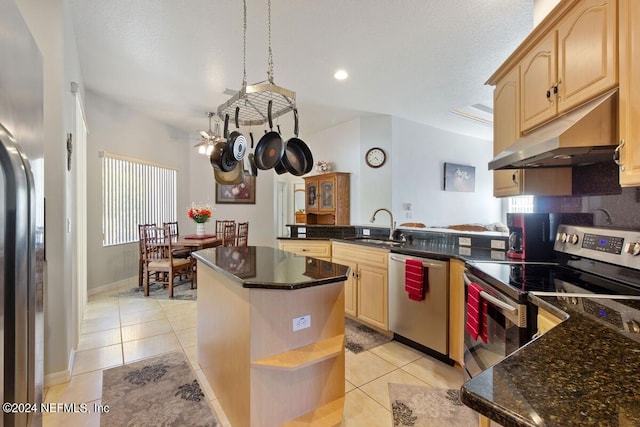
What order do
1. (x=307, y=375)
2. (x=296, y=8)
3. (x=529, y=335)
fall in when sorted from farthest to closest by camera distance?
1. (x=296, y=8)
2. (x=307, y=375)
3. (x=529, y=335)

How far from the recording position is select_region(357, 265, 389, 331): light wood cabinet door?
2.81m

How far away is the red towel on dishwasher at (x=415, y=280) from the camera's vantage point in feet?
7.93

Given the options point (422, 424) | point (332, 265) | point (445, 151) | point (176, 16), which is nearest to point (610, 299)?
point (422, 424)

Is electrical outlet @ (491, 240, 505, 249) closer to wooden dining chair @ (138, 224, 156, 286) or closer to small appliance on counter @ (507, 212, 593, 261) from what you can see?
small appliance on counter @ (507, 212, 593, 261)

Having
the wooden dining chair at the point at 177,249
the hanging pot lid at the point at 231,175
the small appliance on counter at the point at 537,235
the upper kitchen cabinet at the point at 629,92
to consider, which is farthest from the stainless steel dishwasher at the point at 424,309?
the wooden dining chair at the point at 177,249

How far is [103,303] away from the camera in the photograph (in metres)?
3.82

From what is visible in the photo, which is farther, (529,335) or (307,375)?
(307,375)

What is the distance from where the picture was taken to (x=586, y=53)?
4.51 ft

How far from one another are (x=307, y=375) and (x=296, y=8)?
102 inches

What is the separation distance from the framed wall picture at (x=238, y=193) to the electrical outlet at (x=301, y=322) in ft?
17.4

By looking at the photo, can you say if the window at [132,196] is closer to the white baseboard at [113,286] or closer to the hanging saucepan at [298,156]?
the white baseboard at [113,286]

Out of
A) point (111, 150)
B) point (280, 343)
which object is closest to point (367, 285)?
point (280, 343)

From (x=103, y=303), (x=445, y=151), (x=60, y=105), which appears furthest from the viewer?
(x=445, y=151)

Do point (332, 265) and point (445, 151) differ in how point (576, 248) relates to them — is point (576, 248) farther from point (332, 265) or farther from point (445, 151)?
point (445, 151)
